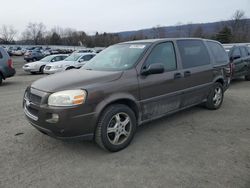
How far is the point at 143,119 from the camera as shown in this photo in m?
3.88

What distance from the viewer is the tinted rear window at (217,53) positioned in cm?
550

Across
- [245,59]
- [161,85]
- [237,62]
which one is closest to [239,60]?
[237,62]

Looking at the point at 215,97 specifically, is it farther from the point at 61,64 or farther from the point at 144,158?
the point at 61,64

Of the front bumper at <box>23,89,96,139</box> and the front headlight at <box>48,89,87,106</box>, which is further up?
the front headlight at <box>48,89,87,106</box>

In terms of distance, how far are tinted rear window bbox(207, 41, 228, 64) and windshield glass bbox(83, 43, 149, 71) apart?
89.5 inches

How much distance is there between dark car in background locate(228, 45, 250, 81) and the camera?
9.30 metres

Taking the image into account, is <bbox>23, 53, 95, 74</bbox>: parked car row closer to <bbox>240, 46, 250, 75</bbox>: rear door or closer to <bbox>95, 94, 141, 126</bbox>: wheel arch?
<bbox>240, 46, 250, 75</bbox>: rear door

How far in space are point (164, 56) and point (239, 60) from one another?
22.3 ft

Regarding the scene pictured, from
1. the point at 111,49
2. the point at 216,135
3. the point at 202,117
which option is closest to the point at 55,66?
the point at 111,49

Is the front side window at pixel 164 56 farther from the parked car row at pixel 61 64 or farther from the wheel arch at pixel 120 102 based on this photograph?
the parked car row at pixel 61 64

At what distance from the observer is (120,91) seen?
3.44m

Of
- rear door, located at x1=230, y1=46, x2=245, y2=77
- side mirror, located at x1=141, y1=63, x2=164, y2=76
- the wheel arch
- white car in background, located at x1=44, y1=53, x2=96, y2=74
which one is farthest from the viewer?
white car in background, located at x1=44, y1=53, x2=96, y2=74

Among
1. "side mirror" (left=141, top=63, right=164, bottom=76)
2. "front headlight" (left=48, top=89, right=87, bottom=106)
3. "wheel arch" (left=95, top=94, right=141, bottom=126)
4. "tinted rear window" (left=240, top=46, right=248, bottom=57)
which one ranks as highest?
"tinted rear window" (left=240, top=46, right=248, bottom=57)

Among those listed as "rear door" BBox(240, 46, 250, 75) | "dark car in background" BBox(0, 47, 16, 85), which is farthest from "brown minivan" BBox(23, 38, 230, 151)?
"dark car in background" BBox(0, 47, 16, 85)
